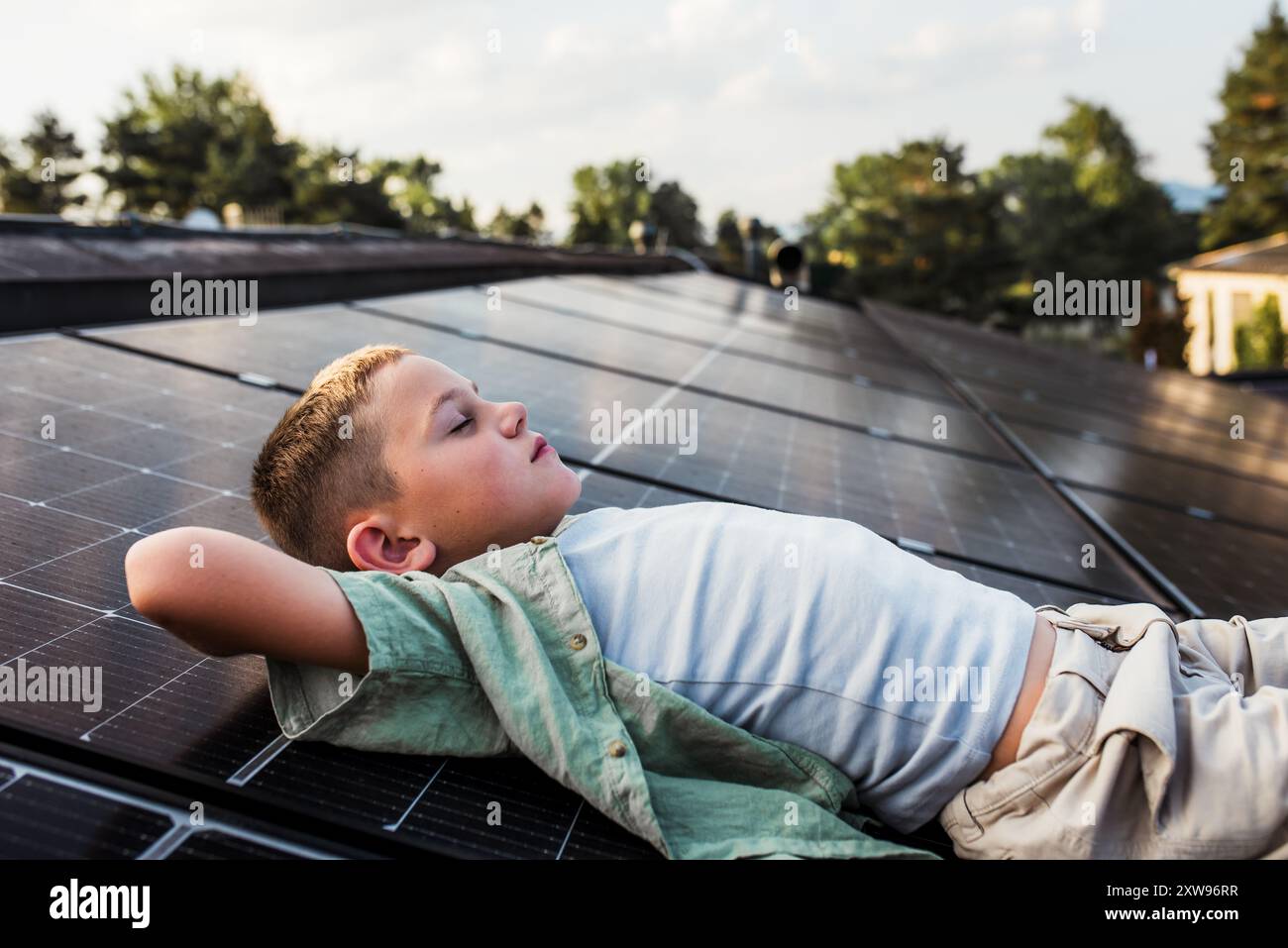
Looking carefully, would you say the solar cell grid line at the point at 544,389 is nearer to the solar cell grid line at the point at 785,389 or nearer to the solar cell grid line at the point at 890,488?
the solar cell grid line at the point at 890,488

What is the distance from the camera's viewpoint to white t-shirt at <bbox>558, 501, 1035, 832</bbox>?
6.18 feet

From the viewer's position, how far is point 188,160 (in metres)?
66.1

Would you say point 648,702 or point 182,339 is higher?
point 182,339

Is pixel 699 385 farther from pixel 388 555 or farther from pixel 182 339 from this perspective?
pixel 388 555

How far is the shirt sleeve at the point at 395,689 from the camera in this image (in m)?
1.72

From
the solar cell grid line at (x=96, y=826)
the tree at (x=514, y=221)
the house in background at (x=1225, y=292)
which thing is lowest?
the solar cell grid line at (x=96, y=826)

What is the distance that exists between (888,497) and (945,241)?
64.3 meters

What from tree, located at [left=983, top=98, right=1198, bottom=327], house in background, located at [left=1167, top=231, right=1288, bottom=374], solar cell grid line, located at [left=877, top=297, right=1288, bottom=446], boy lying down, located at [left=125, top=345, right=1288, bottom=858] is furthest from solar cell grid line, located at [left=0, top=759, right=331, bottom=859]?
tree, located at [left=983, top=98, right=1198, bottom=327]

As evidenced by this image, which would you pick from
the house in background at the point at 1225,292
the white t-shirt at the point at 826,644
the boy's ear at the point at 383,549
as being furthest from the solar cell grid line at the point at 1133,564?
the house in background at the point at 1225,292

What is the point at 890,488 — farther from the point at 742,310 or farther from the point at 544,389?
the point at 742,310

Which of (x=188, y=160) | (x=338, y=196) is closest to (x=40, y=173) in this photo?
(x=188, y=160)

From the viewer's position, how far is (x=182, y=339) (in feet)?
14.9

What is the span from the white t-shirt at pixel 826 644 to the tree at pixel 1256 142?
63593mm
